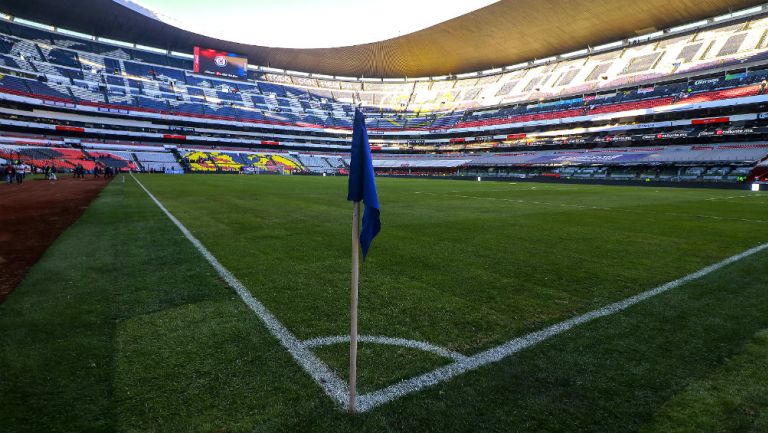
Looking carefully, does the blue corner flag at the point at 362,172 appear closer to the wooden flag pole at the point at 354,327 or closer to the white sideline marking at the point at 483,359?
the wooden flag pole at the point at 354,327

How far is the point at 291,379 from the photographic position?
2.64 meters

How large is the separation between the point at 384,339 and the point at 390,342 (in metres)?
0.08

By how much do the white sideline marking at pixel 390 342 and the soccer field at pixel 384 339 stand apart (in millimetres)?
19

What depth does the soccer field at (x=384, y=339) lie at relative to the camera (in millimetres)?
2295

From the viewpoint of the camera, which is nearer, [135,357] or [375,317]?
[135,357]

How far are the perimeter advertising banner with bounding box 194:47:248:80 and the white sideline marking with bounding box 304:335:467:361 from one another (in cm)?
8978

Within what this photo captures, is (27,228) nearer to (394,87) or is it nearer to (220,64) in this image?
(220,64)

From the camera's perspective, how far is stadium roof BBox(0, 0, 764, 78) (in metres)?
55.4

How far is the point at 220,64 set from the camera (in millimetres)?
80250

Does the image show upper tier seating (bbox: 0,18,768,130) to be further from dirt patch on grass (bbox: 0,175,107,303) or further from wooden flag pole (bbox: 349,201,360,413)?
wooden flag pole (bbox: 349,201,360,413)

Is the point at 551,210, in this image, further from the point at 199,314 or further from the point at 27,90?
the point at 27,90

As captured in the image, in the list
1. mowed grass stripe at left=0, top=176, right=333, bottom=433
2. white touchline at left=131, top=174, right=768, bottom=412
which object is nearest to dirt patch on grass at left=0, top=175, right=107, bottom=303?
mowed grass stripe at left=0, top=176, right=333, bottom=433

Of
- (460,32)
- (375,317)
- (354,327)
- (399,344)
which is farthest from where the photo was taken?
(460,32)

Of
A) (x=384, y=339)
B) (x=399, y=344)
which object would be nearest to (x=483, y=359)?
(x=399, y=344)
